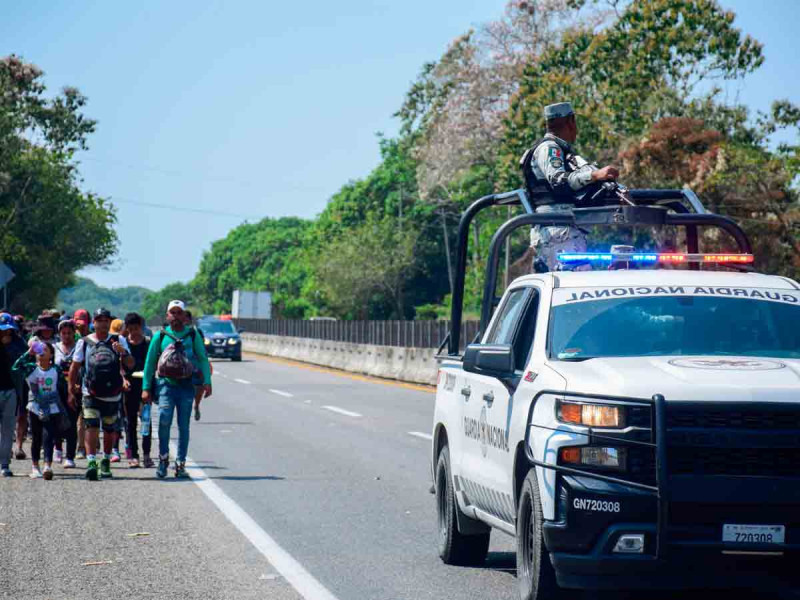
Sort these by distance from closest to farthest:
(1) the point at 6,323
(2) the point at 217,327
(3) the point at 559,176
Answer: (3) the point at 559,176 → (1) the point at 6,323 → (2) the point at 217,327

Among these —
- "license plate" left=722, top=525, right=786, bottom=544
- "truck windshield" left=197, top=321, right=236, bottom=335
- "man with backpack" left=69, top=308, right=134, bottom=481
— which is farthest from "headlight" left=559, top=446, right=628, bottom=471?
"truck windshield" left=197, top=321, right=236, bottom=335

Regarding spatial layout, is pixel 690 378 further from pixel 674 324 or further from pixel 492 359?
pixel 492 359

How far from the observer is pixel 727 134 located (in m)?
43.8

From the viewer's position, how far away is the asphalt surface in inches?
332

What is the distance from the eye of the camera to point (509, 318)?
329 inches

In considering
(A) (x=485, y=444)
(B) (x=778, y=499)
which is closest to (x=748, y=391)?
(B) (x=778, y=499)

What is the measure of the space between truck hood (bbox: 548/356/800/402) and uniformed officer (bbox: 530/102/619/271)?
1884 millimetres

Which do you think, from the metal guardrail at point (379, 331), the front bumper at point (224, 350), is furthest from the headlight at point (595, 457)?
the front bumper at point (224, 350)

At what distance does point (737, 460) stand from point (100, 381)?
10.0m

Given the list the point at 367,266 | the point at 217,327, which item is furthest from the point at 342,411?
Result: the point at 367,266

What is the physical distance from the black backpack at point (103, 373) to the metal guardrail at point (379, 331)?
17.9m

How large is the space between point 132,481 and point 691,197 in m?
7.64

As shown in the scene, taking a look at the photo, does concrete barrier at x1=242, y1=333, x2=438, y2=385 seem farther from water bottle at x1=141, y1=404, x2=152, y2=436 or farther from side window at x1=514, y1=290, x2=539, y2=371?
side window at x1=514, y1=290, x2=539, y2=371

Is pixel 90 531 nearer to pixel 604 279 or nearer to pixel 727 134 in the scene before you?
pixel 604 279
